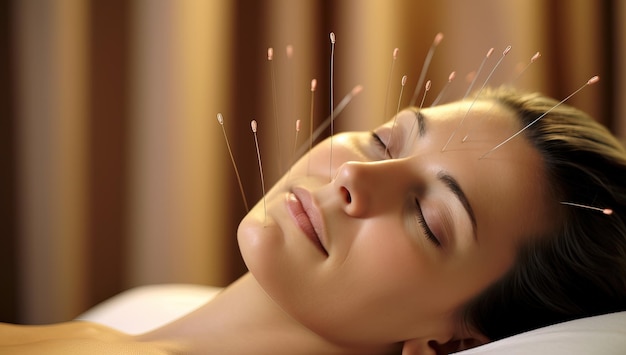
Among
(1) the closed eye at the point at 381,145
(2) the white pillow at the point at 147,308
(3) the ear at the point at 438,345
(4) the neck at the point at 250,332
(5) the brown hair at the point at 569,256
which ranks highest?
(1) the closed eye at the point at 381,145

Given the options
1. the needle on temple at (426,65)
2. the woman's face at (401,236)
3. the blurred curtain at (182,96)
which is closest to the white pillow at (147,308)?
the blurred curtain at (182,96)

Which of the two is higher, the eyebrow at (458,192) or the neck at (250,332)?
the eyebrow at (458,192)

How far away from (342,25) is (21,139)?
924 mm

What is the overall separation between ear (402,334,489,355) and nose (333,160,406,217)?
0.23 metres

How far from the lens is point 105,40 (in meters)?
1.84

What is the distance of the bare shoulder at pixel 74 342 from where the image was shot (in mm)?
966

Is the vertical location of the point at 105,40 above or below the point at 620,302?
above

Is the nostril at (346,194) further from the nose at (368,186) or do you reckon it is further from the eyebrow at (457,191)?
the eyebrow at (457,191)

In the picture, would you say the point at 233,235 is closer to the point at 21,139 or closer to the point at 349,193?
the point at 21,139

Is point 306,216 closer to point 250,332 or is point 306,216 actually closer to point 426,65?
point 250,332

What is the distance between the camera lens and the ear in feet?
3.43

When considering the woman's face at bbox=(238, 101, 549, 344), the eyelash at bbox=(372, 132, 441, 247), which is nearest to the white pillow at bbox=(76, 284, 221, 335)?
the woman's face at bbox=(238, 101, 549, 344)

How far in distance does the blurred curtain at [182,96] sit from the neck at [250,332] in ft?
2.57

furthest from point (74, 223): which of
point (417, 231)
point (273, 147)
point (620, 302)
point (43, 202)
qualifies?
point (620, 302)
